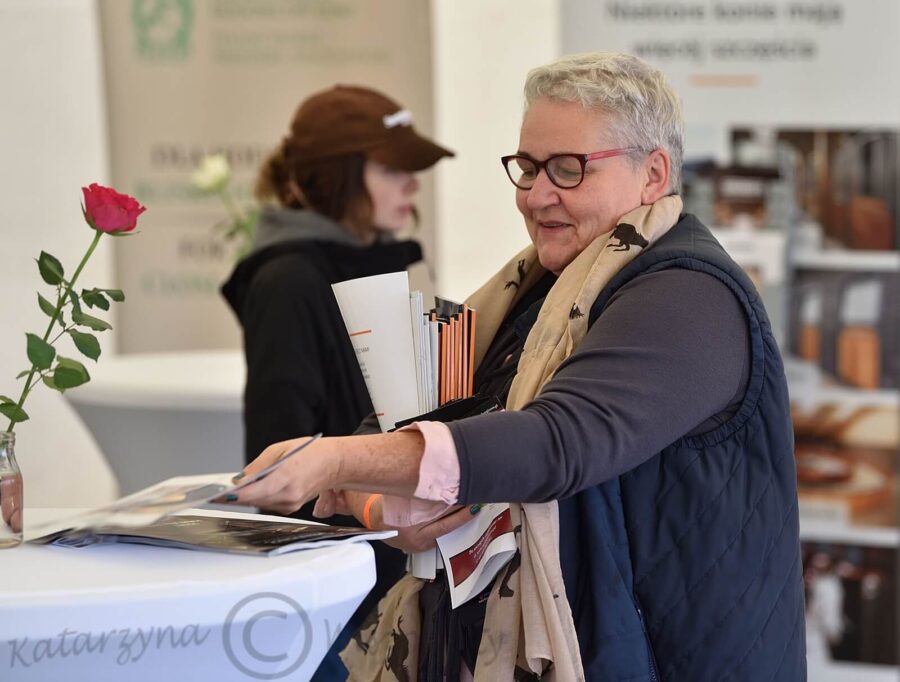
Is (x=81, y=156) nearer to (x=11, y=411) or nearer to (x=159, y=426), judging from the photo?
(x=159, y=426)

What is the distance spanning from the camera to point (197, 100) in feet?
12.4

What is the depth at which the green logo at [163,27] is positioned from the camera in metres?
3.74

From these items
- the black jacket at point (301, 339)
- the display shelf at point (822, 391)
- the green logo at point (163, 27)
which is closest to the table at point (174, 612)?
the black jacket at point (301, 339)

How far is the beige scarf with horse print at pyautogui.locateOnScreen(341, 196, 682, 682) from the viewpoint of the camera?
51.2 inches

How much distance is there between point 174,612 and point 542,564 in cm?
45

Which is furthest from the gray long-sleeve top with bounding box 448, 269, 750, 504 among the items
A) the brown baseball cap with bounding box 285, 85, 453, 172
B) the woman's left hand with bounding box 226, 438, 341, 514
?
the brown baseball cap with bounding box 285, 85, 453, 172

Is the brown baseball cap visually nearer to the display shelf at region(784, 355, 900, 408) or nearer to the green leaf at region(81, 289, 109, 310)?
the green leaf at region(81, 289, 109, 310)

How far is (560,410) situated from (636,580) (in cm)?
28

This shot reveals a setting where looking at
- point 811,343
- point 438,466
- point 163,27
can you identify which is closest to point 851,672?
point 811,343

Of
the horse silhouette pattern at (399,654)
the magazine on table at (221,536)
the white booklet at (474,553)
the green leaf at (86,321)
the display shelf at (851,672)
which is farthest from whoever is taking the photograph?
the display shelf at (851,672)

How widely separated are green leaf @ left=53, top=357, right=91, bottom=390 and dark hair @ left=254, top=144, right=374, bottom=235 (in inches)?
50.1

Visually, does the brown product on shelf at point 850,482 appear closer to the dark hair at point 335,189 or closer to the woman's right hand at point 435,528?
the dark hair at point 335,189

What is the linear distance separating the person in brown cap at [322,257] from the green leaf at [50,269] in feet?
3.25

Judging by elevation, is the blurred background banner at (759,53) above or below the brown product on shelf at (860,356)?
above
